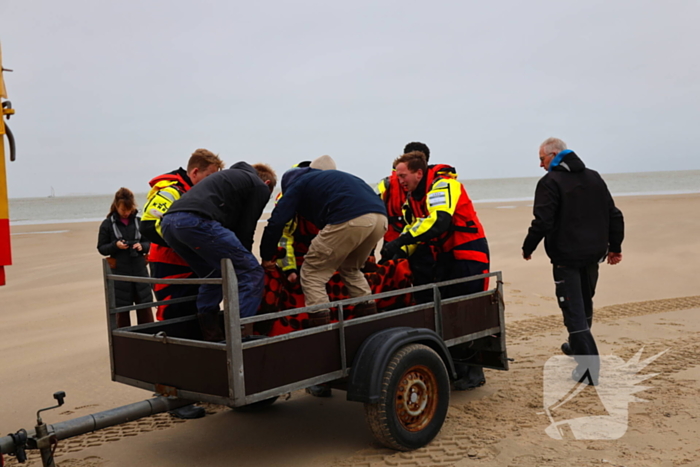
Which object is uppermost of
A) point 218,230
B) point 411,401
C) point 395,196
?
point 395,196

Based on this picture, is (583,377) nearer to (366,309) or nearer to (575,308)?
(575,308)

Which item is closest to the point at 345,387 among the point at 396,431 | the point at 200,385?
the point at 396,431

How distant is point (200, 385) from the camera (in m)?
3.19

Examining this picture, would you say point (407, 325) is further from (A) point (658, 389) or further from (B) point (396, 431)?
(A) point (658, 389)

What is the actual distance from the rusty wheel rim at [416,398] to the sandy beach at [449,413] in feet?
0.59

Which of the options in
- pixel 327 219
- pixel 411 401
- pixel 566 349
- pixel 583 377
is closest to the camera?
pixel 411 401

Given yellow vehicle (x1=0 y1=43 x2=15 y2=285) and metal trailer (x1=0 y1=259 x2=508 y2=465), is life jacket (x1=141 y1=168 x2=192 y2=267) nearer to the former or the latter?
metal trailer (x1=0 y1=259 x2=508 y2=465)

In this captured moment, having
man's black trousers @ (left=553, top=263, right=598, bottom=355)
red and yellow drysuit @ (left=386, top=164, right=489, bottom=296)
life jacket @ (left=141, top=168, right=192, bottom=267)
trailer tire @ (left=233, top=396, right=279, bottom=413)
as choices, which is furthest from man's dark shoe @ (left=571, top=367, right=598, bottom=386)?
life jacket @ (left=141, top=168, right=192, bottom=267)

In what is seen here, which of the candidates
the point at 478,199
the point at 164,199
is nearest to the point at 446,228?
the point at 164,199

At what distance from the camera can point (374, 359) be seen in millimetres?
3549

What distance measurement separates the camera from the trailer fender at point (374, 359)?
11.4ft

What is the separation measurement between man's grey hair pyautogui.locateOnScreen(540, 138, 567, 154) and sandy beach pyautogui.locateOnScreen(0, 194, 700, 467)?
190 centimetres

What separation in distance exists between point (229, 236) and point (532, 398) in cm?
259

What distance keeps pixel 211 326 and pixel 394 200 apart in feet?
7.02
